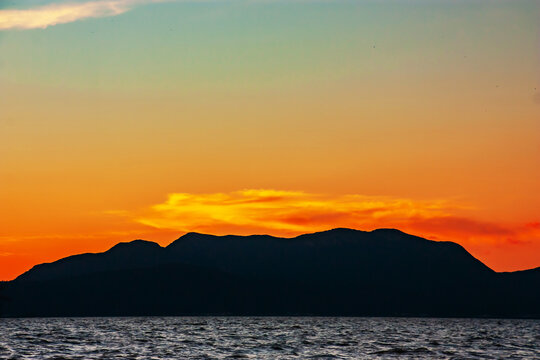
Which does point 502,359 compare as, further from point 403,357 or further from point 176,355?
point 176,355

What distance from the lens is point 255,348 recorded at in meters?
99.5

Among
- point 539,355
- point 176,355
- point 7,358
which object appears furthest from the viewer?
point 539,355

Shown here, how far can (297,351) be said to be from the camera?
94750 millimetres

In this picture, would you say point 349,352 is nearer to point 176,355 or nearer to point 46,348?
point 176,355

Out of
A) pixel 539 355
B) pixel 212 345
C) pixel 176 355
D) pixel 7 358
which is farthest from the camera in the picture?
pixel 212 345

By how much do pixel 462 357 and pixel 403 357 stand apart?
8624 millimetres

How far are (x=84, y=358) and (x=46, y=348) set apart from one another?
14.7 m

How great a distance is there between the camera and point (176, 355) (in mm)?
85500

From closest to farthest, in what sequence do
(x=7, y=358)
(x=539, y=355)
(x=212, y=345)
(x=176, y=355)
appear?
(x=7, y=358)
(x=176, y=355)
(x=539, y=355)
(x=212, y=345)

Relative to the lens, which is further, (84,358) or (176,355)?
(176,355)

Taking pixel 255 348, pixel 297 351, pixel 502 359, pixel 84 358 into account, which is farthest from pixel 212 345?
pixel 502 359

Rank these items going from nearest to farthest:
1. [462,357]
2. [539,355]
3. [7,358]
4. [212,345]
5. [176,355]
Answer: [7,358] < [176,355] < [462,357] < [539,355] < [212,345]

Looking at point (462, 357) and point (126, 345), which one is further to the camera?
point (126, 345)

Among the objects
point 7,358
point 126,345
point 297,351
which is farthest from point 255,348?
point 7,358
